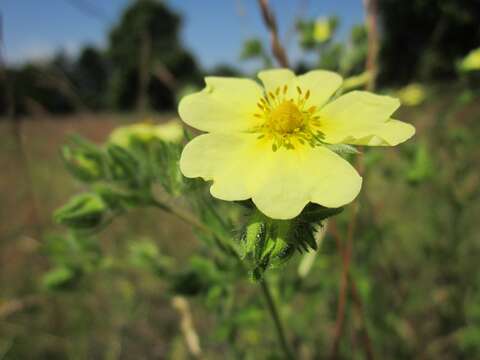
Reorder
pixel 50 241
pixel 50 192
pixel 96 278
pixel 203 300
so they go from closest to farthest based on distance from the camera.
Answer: pixel 203 300 < pixel 50 241 < pixel 96 278 < pixel 50 192

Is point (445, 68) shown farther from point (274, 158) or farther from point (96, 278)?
point (274, 158)

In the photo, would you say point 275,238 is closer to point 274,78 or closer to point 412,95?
point 274,78

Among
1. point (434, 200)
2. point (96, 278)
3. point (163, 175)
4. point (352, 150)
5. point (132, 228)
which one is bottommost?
point (352, 150)

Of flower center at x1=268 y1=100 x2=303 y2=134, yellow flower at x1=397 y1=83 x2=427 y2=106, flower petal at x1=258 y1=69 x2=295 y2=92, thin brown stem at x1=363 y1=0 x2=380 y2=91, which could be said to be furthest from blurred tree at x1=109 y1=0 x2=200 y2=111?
flower center at x1=268 y1=100 x2=303 y2=134

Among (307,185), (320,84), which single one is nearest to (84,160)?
(320,84)

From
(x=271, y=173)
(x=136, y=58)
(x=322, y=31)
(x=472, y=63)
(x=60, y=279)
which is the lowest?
(x=271, y=173)

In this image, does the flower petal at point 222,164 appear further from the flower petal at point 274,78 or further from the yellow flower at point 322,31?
the yellow flower at point 322,31

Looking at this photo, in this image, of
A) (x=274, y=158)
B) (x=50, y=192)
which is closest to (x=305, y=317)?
(x=274, y=158)
